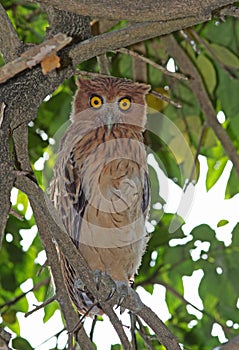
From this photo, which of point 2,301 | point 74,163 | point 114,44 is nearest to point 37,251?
point 2,301

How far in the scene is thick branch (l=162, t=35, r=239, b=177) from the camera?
2.67 metres

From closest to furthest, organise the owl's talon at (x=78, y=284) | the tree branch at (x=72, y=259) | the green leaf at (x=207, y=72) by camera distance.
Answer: the tree branch at (x=72, y=259), the owl's talon at (x=78, y=284), the green leaf at (x=207, y=72)

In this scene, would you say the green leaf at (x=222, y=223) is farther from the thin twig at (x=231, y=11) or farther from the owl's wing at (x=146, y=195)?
the thin twig at (x=231, y=11)

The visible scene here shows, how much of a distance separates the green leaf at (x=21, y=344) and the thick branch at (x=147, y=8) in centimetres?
147

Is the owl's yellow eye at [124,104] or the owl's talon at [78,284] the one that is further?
the owl's yellow eye at [124,104]

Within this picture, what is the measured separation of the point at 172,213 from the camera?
9.92 feet

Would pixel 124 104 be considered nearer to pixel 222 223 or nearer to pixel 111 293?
pixel 222 223

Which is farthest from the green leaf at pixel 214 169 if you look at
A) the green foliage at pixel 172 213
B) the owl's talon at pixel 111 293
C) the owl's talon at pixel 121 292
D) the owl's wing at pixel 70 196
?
the owl's talon at pixel 111 293

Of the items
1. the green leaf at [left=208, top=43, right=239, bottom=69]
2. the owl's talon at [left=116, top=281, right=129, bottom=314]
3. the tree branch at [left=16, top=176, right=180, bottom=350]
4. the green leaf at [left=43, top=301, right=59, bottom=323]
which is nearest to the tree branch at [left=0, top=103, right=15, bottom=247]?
the tree branch at [left=16, top=176, right=180, bottom=350]

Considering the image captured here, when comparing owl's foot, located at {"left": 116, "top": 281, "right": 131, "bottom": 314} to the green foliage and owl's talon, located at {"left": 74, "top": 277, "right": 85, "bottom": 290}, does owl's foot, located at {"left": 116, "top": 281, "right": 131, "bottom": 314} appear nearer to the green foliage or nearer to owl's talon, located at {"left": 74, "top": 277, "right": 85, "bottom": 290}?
owl's talon, located at {"left": 74, "top": 277, "right": 85, "bottom": 290}

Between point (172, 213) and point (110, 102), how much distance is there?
0.67 meters

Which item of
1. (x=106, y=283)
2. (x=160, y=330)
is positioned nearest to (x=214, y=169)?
(x=106, y=283)

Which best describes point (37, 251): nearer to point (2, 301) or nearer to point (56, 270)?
point (2, 301)

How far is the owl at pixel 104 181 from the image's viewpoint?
2438mm
